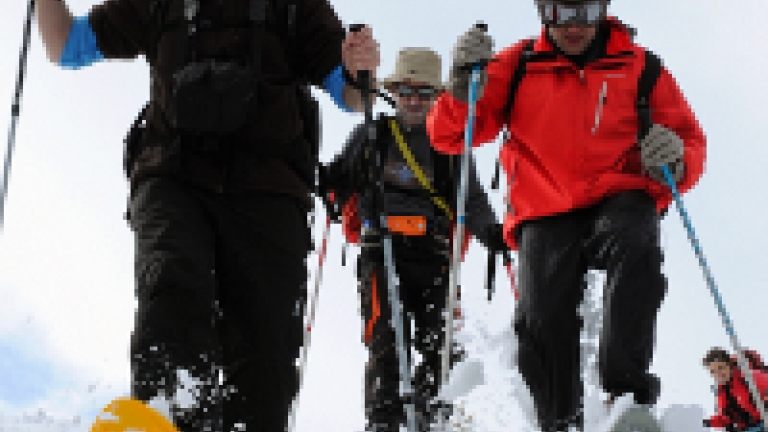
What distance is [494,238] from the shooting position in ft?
22.2

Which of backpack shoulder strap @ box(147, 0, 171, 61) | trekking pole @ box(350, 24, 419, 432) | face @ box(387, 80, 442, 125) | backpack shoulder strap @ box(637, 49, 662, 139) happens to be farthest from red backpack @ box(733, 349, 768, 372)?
backpack shoulder strap @ box(147, 0, 171, 61)

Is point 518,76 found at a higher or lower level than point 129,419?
higher

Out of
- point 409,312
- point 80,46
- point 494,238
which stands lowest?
point 409,312

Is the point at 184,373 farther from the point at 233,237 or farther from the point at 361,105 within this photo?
the point at 361,105

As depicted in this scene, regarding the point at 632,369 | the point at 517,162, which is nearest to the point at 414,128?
the point at 517,162

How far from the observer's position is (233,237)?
12.9 feet

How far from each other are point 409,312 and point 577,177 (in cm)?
243

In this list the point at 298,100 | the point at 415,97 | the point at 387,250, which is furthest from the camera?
the point at 415,97

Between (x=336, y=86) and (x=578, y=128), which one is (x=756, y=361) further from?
(x=336, y=86)

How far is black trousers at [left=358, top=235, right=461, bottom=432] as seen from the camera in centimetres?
645

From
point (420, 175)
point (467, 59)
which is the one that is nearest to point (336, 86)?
point (467, 59)

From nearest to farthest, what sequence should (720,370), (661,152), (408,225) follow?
(661,152) < (408,225) < (720,370)

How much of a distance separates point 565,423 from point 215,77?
2055 millimetres

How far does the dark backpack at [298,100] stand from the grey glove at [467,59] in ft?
2.53
